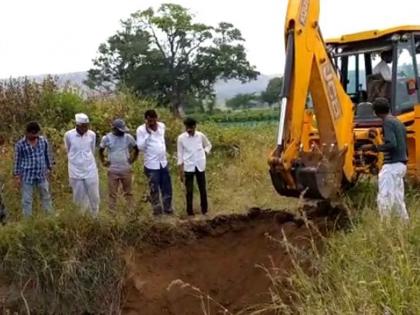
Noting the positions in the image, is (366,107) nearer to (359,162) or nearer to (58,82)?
(359,162)

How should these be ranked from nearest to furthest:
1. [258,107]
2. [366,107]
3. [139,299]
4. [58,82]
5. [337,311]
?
1. [337,311]
2. [139,299]
3. [366,107]
4. [58,82]
5. [258,107]

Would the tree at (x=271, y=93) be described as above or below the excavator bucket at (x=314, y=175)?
above

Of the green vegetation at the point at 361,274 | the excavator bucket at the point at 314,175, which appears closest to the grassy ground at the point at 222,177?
the excavator bucket at the point at 314,175

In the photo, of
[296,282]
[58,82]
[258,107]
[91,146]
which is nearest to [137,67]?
[258,107]

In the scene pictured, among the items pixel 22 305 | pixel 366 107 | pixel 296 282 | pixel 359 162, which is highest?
pixel 366 107

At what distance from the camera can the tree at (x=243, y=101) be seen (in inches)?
2078

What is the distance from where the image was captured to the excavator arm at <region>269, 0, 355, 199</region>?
8.52 m

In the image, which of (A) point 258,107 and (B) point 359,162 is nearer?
(B) point 359,162

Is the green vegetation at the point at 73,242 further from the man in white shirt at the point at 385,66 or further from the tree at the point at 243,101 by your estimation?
the tree at the point at 243,101

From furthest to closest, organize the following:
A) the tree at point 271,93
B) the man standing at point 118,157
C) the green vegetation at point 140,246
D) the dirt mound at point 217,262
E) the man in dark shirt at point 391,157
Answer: the tree at point 271,93 → the man standing at point 118,157 → the man in dark shirt at point 391,157 → the dirt mound at point 217,262 → the green vegetation at point 140,246

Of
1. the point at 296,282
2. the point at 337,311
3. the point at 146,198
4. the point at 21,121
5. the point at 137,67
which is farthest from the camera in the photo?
the point at 137,67

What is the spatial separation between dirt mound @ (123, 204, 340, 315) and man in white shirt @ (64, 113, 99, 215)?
56.5 inches

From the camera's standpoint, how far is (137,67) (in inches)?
1687

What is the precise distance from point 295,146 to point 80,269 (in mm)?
2808
